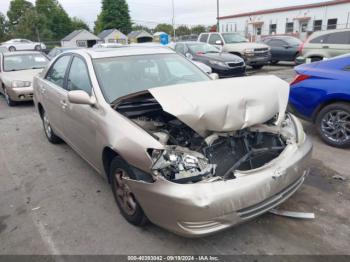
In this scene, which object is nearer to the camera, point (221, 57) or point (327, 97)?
point (327, 97)

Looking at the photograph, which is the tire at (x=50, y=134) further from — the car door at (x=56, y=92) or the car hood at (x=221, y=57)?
the car hood at (x=221, y=57)

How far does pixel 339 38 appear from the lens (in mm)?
10414

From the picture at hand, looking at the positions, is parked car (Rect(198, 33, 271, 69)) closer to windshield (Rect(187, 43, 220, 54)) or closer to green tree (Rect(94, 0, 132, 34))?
windshield (Rect(187, 43, 220, 54))

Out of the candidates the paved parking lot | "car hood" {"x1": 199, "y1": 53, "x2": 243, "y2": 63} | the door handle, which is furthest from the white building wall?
the door handle

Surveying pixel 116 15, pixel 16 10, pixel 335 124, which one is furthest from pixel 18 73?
pixel 16 10

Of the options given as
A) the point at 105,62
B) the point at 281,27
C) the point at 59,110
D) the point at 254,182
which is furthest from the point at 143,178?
the point at 281,27

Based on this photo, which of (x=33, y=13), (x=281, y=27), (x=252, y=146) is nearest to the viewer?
(x=252, y=146)

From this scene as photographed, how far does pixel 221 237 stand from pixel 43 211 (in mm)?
2000

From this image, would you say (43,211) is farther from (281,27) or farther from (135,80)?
(281,27)

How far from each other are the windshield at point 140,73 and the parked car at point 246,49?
9.89 meters

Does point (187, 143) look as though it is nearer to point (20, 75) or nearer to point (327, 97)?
point (327, 97)

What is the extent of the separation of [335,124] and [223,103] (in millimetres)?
2801

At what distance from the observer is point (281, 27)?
4059 centimetres

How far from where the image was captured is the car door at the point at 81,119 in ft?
10.4
